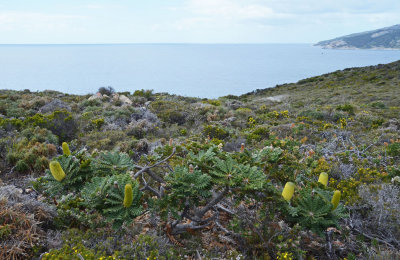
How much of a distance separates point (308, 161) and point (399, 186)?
1.11 m

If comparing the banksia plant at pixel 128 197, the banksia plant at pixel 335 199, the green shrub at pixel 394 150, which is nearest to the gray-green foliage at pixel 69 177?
the banksia plant at pixel 128 197

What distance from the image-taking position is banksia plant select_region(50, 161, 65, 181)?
202 centimetres

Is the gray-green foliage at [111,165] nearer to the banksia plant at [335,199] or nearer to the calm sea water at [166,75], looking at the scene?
the banksia plant at [335,199]

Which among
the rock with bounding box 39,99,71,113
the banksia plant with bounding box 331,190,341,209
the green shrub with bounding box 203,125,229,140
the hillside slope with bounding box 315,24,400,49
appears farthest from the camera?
the hillside slope with bounding box 315,24,400,49

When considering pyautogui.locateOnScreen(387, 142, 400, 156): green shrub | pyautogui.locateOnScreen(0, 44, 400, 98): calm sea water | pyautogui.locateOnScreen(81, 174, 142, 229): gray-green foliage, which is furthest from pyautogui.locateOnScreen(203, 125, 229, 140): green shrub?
pyautogui.locateOnScreen(0, 44, 400, 98): calm sea water

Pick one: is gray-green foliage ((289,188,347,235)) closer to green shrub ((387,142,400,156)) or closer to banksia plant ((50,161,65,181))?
banksia plant ((50,161,65,181))

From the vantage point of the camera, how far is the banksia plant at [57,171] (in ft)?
6.61

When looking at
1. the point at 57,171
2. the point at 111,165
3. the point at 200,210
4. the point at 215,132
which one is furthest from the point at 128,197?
the point at 215,132

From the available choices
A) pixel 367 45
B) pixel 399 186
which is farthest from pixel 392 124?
pixel 367 45

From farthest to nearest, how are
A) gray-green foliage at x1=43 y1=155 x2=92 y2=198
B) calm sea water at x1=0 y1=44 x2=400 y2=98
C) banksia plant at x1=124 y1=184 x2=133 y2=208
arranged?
calm sea water at x1=0 y1=44 x2=400 y2=98
gray-green foliage at x1=43 y1=155 x2=92 y2=198
banksia plant at x1=124 y1=184 x2=133 y2=208

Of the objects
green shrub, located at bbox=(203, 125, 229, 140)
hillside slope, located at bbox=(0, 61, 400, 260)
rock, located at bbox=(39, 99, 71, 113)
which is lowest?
green shrub, located at bbox=(203, 125, 229, 140)

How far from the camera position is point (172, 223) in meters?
2.49

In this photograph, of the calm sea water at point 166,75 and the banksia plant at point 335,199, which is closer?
the banksia plant at point 335,199

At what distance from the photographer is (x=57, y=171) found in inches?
81.0
